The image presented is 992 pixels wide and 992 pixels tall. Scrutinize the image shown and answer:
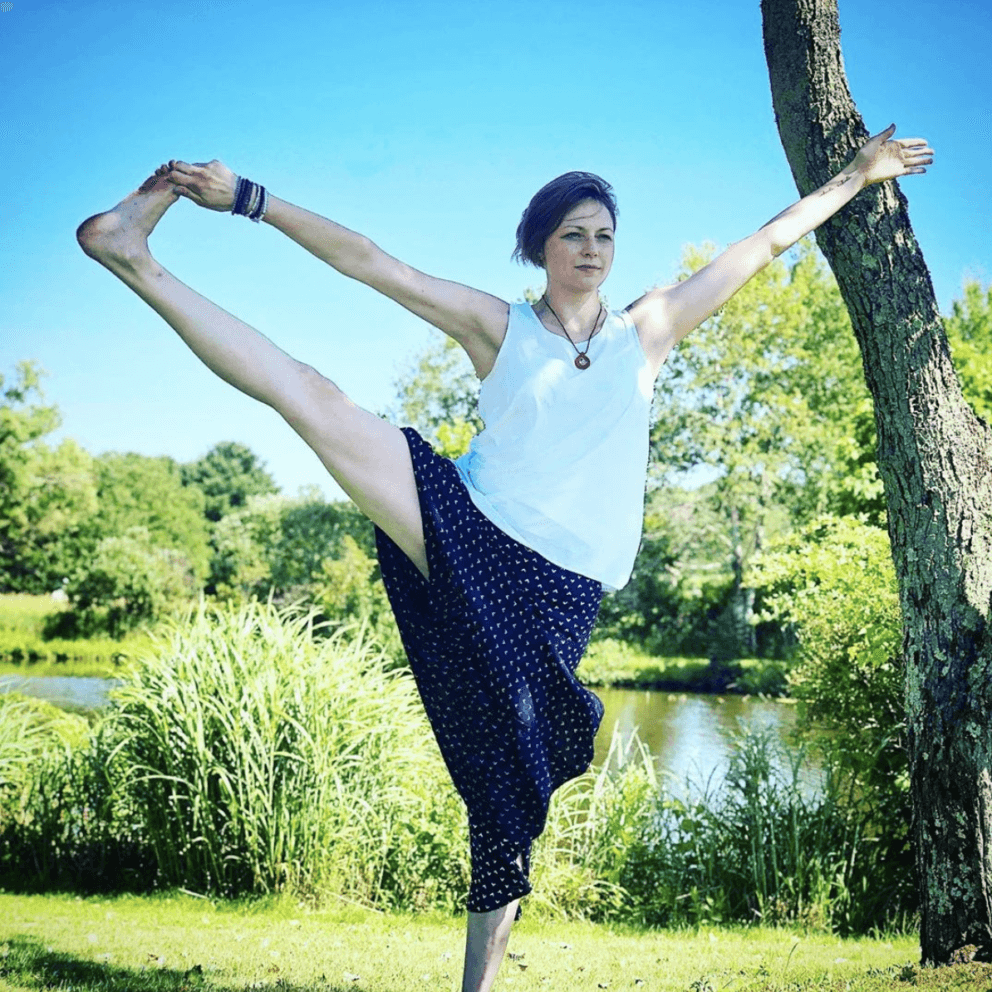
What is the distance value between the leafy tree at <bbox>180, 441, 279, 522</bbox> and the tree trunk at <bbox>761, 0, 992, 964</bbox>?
Result: 42.3 metres

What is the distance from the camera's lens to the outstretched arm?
2.12 metres

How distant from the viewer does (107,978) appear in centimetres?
326

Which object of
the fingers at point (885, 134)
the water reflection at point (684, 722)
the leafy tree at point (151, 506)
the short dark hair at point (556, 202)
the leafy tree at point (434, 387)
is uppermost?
the leafy tree at point (434, 387)

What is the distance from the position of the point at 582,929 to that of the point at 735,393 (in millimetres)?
17725

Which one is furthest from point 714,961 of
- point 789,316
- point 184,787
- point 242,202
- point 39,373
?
point 39,373

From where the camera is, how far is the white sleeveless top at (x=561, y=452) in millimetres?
2182

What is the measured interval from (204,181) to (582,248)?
839 mm

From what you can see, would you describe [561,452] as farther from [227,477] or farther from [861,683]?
[227,477]

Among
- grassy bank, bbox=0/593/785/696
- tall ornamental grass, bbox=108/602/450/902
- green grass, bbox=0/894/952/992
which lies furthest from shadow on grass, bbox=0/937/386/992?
grassy bank, bbox=0/593/785/696

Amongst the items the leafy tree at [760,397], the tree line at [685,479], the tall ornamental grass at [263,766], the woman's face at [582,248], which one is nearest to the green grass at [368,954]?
the tall ornamental grass at [263,766]

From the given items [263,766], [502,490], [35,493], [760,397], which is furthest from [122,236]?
[35,493]

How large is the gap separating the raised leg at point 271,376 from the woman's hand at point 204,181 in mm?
68

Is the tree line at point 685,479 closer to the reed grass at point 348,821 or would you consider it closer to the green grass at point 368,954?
the reed grass at point 348,821

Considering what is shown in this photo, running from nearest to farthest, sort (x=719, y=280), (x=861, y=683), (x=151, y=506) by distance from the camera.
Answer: (x=719, y=280) < (x=861, y=683) < (x=151, y=506)
